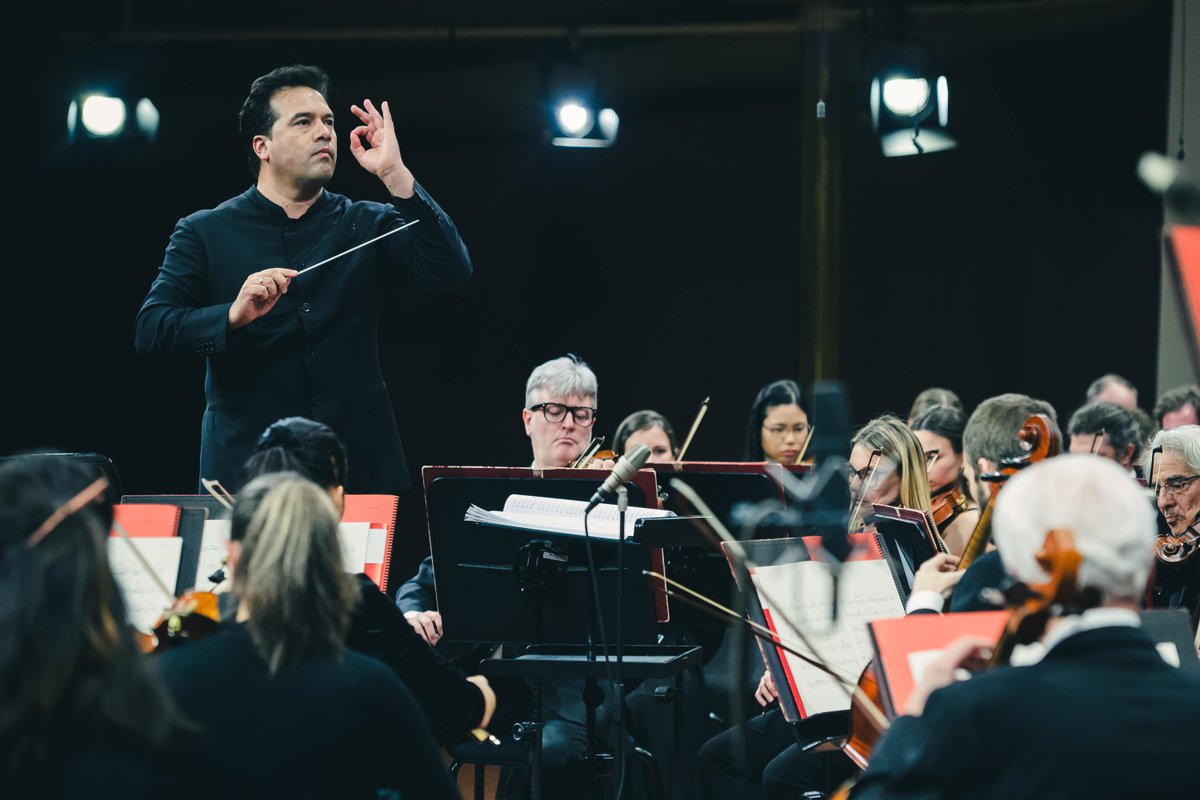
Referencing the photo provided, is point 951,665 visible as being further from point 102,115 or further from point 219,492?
point 102,115

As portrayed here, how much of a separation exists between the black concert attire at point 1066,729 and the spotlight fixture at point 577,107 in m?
4.74

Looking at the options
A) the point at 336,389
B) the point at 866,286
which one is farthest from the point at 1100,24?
the point at 336,389

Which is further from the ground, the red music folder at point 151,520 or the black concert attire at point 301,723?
the red music folder at point 151,520

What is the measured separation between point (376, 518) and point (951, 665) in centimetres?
134

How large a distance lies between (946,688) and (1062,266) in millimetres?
5571

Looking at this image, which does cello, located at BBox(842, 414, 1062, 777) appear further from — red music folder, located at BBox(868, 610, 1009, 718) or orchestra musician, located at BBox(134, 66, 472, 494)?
orchestra musician, located at BBox(134, 66, 472, 494)

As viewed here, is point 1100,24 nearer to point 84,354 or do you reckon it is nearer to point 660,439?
point 660,439

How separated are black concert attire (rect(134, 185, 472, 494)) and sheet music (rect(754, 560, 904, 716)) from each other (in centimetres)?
88

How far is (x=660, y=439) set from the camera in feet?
15.2

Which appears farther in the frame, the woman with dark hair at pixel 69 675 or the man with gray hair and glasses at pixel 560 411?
the man with gray hair and glasses at pixel 560 411

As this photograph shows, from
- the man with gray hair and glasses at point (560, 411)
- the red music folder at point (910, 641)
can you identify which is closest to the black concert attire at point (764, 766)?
the man with gray hair and glasses at point (560, 411)

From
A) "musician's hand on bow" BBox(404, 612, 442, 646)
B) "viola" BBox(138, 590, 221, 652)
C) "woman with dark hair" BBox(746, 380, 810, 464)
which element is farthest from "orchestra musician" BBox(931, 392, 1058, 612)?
"viola" BBox(138, 590, 221, 652)

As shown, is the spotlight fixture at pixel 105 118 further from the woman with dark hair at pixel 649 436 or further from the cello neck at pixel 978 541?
the cello neck at pixel 978 541

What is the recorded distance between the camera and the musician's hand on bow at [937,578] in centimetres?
242
